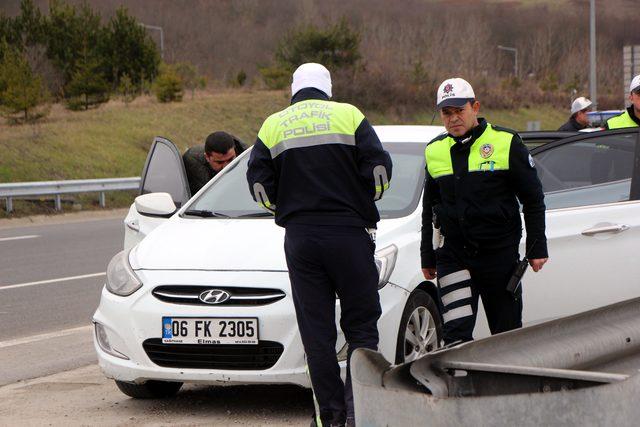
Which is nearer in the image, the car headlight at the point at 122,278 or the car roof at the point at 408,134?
the car headlight at the point at 122,278

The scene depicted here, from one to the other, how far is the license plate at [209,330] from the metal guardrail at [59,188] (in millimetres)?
16520

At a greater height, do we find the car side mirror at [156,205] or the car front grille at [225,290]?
the car side mirror at [156,205]

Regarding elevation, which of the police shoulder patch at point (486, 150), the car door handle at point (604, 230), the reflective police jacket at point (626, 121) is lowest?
the car door handle at point (604, 230)

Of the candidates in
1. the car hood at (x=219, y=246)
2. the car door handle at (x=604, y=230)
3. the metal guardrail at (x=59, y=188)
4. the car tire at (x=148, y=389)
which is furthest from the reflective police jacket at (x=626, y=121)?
the metal guardrail at (x=59, y=188)

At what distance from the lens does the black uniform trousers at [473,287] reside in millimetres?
5594

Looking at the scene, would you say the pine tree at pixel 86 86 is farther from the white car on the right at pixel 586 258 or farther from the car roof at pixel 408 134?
the white car on the right at pixel 586 258

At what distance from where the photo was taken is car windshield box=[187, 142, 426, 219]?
6828 mm

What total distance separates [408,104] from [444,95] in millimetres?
53635

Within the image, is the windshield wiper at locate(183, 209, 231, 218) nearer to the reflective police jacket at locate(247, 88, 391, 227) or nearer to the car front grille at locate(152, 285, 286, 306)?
the car front grille at locate(152, 285, 286, 306)

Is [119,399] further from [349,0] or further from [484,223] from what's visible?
[349,0]

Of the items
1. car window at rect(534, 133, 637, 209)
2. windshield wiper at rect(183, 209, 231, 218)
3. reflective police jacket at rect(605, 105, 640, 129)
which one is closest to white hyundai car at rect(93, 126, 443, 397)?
windshield wiper at rect(183, 209, 231, 218)

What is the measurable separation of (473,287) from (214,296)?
1384 millimetres

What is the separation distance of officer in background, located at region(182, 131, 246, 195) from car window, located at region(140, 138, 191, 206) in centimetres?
21

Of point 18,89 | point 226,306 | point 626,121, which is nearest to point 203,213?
point 226,306
